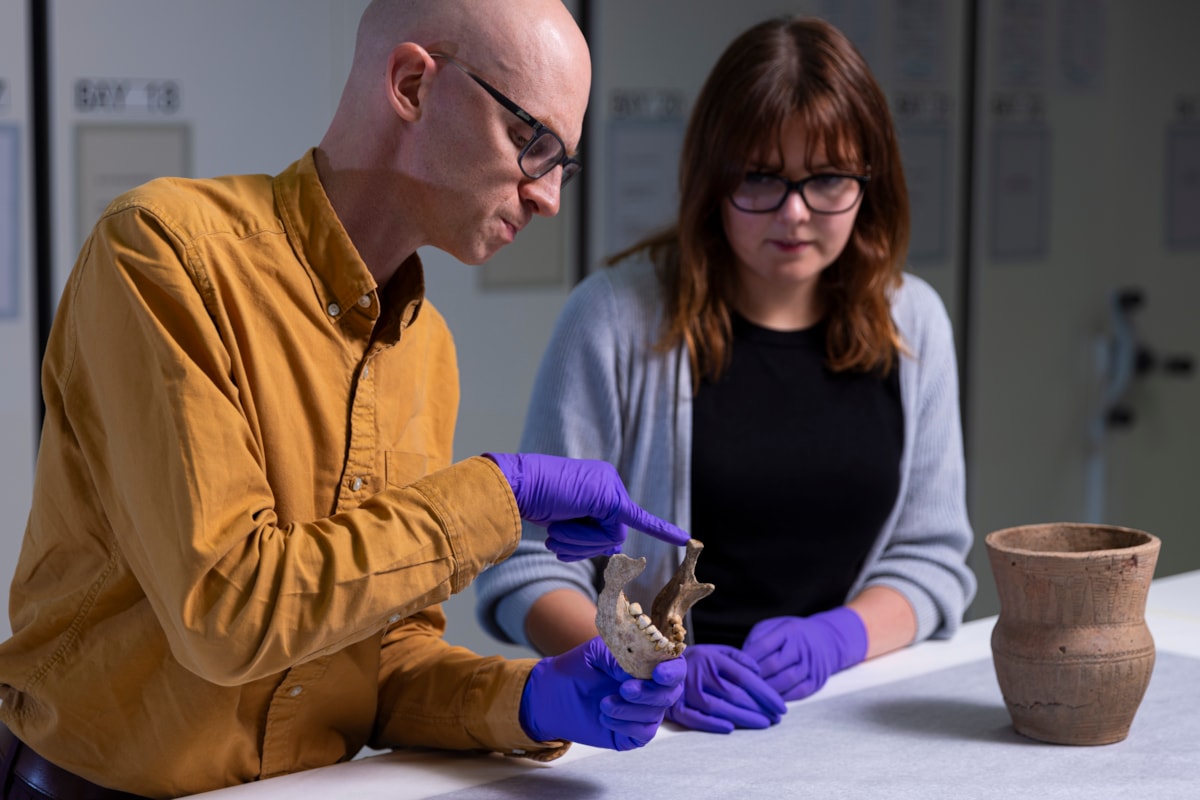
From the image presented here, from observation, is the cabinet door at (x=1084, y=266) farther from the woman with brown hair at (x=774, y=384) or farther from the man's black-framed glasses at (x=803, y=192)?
the man's black-framed glasses at (x=803, y=192)

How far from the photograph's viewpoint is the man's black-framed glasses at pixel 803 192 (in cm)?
170

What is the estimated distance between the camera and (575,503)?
122 centimetres

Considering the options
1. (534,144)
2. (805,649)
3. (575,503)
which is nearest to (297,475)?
(575,503)

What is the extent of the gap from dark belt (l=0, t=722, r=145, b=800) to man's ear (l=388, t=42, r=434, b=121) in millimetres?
636

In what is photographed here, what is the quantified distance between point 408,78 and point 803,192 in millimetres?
680

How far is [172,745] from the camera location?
1165 millimetres

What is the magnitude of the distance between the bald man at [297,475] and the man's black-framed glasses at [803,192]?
541mm

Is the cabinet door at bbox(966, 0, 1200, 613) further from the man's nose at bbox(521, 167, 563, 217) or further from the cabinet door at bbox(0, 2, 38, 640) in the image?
the man's nose at bbox(521, 167, 563, 217)

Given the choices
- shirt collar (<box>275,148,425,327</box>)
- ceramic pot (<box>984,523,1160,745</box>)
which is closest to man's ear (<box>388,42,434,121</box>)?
shirt collar (<box>275,148,425,327</box>)

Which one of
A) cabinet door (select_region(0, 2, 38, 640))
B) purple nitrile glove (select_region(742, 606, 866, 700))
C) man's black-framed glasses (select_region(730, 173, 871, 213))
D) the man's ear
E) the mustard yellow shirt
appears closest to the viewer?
the mustard yellow shirt

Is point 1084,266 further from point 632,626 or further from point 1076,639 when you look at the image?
point 632,626

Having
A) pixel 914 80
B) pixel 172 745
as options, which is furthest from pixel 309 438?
pixel 914 80

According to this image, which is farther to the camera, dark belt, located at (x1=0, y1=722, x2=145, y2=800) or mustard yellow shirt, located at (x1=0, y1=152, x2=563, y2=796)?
dark belt, located at (x1=0, y1=722, x2=145, y2=800)

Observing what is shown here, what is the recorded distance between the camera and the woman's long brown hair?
5.57 ft
